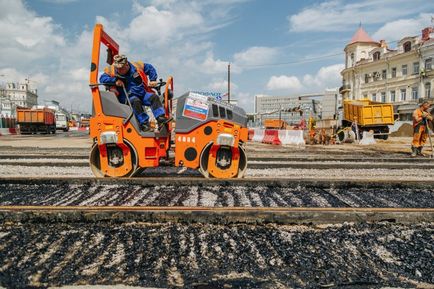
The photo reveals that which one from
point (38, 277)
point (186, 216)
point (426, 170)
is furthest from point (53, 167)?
point (426, 170)

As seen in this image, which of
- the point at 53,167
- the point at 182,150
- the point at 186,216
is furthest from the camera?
the point at 53,167

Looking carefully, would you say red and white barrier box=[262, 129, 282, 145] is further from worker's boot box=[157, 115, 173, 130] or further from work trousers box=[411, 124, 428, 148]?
worker's boot box=[157, 115, 173, 130]

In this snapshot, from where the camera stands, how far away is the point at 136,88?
5.52 meters

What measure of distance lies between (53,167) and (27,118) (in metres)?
31.3

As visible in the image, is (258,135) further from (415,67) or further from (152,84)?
(415,67)

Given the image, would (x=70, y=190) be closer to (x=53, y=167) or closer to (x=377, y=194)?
(x=53, y=167)

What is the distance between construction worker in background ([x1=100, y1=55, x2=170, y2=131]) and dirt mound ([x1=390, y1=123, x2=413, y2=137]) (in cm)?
3128

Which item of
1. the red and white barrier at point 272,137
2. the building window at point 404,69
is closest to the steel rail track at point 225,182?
the red and white barrier at point 272,137

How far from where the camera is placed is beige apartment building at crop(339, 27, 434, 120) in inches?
1935

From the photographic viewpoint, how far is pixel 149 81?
5.79 m

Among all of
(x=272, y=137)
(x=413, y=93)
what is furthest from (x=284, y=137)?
(x=413, y=93)

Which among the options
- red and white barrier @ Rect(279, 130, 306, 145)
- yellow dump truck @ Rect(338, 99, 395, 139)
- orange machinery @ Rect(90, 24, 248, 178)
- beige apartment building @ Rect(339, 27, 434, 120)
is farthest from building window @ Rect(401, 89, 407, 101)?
orange machinery @ Rect(90, 24, 248, 178)

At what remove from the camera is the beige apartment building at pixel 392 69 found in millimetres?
49156

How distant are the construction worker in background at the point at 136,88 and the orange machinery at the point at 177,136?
0.58ft
